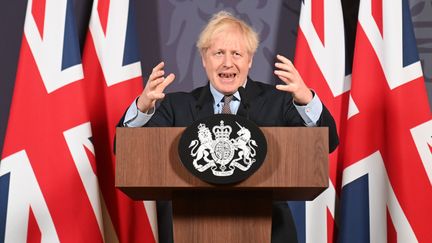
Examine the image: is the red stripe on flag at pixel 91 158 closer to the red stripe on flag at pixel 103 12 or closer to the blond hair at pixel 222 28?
the red stripe on flag at pixel 103 12

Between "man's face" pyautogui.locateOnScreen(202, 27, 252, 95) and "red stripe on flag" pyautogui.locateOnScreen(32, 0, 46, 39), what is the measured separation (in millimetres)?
1030

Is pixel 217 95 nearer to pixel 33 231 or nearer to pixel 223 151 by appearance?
pixel 223 151

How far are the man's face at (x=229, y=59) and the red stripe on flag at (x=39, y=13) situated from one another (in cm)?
103

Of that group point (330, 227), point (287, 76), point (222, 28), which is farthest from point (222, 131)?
point (330, 227)

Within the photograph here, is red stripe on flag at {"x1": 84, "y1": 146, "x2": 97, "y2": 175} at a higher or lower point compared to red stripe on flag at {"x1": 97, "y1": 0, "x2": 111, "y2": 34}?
lower

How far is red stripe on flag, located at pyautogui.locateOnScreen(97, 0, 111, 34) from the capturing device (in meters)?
2.88

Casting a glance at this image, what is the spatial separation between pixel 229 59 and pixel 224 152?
1.90 ft

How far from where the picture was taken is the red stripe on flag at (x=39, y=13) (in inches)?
107

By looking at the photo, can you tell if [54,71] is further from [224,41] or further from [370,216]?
[370,216]

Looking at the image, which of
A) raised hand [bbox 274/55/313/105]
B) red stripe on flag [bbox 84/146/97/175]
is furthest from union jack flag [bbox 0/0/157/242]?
raised hand [bbox 274/55/313/105]

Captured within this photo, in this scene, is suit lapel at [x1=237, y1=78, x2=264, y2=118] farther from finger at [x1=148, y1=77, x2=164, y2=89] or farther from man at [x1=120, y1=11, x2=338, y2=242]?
finger at [x1=148, y1=77, x2=164, y2=89]

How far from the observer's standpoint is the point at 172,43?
325 centimetres

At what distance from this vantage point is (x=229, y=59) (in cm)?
194

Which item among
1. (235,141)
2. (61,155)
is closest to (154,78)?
(235,141)
